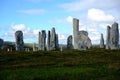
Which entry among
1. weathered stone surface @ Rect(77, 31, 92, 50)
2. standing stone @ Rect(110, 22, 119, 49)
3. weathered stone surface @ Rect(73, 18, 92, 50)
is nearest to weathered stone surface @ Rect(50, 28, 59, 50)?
weathered stone surface @ Rect(73, 18, 92, 50)

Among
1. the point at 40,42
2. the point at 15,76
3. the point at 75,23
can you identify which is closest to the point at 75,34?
the point at 75,23

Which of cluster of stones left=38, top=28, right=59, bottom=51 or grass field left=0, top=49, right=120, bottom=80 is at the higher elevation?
cluster of stones left=38, top=28, right=59, bottom=51

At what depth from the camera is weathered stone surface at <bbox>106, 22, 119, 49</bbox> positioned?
239ft

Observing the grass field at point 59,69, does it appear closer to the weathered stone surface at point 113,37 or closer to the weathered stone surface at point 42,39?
the weathered stone surface at point 42,39

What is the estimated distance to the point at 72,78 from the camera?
22.8 m

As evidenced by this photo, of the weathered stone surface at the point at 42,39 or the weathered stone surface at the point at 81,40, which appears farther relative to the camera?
the weathered stone surface at the point at 42,39

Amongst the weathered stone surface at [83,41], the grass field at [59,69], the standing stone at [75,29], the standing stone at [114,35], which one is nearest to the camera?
the grass field at [59,69]

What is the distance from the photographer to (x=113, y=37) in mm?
73250

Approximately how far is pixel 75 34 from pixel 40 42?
857cm

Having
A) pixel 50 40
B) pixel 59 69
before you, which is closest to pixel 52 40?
pixel 50 40

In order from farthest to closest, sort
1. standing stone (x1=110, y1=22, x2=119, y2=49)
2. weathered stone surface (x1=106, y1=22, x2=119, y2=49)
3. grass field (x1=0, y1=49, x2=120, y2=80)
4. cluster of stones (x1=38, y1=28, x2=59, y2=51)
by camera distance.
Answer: weathered stone surface (x1=106, y1=22, x2=119, y2=49)
standing stone (x1=110, y1=22, x2=119, y2=49)
cluster of stones (x1=38, y1=28, x2=59, y2=51)
grass field (x1=0, y1=49, x2=120, y2=80)

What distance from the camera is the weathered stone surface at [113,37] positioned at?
2869 inches

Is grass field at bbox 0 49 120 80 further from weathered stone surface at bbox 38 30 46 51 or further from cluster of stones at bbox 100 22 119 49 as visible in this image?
cluster of stones at bbox 100 22 119 49

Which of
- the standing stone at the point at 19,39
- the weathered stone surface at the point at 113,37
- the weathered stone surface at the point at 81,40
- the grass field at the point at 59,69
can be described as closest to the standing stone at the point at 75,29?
the weathered stone surface at the point at 81,40
